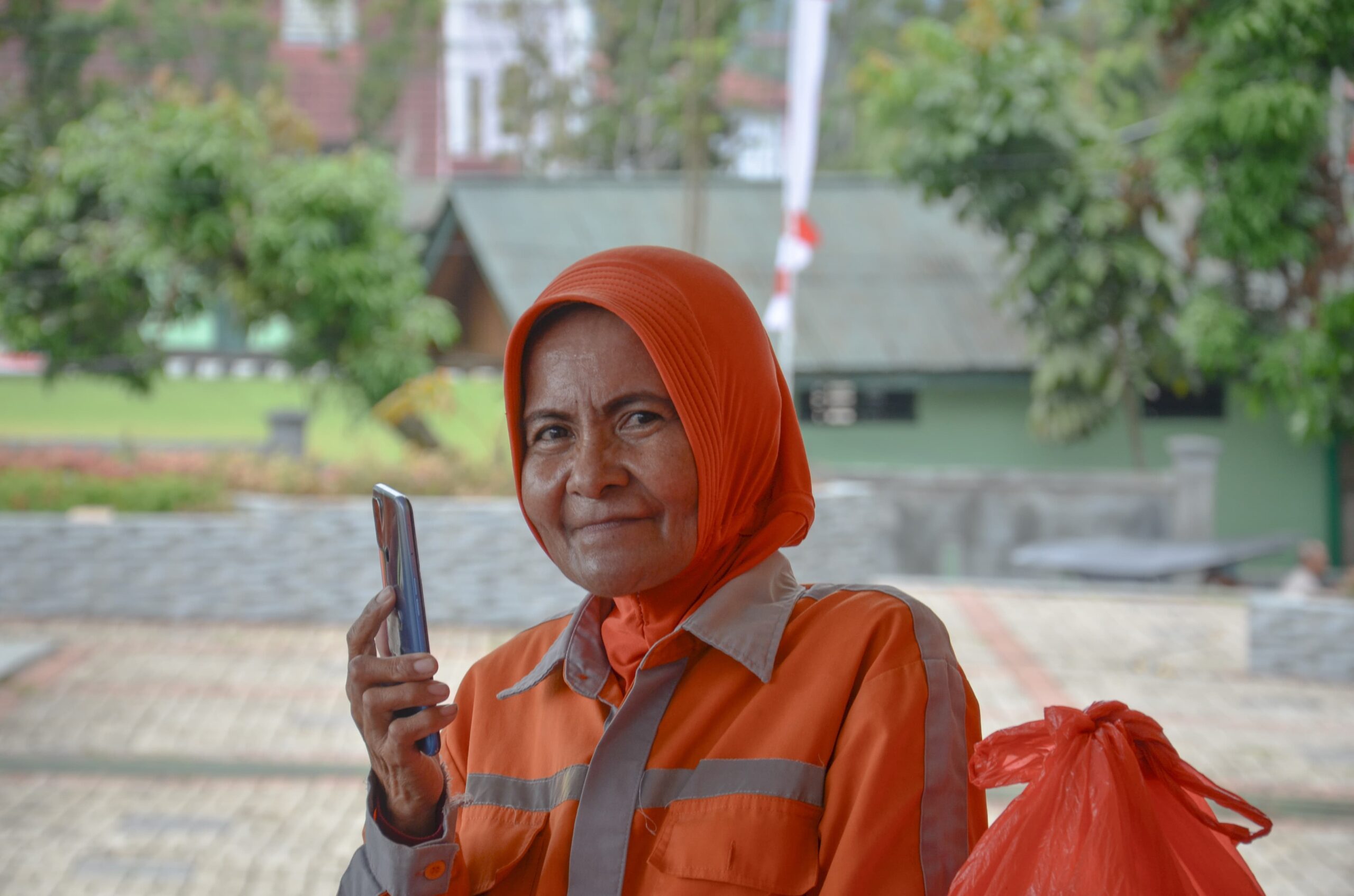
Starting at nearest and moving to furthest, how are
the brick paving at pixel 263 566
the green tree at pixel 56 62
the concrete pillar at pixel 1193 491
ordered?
1. the brick paving at pixel 263 566
2. the concrete pillar at pixel 1193 491
3. the green tree at pixel 56 62

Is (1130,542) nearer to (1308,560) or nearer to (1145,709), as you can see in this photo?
(1308,560)

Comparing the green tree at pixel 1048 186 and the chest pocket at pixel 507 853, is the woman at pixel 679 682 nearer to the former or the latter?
the chest pocket at pixel 507 853

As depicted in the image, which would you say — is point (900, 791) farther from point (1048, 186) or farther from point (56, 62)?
point (56, 62)

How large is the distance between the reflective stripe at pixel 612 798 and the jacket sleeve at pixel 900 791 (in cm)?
21

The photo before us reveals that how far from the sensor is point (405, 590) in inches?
56.1

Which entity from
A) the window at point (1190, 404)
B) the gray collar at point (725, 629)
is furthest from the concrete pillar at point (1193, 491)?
the gray collar at point (725, 629)

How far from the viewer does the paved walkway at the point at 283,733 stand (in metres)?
5.20

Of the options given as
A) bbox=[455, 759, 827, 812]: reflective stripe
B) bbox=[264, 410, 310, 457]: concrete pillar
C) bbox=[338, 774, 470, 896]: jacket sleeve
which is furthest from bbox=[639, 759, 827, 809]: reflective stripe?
bbox=[264, 410, 310, 457]: concrete pillar

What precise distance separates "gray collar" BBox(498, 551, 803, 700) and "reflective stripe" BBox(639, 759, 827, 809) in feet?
0.33

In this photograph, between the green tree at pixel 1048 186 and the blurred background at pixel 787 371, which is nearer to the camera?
the blurred background at pixel 787 371

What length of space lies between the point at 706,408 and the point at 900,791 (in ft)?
1.48

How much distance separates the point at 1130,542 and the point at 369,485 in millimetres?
7316

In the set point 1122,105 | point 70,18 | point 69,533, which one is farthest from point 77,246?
point 1122,105

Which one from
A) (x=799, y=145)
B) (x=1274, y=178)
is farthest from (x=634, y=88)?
(x=1274, y=178)
